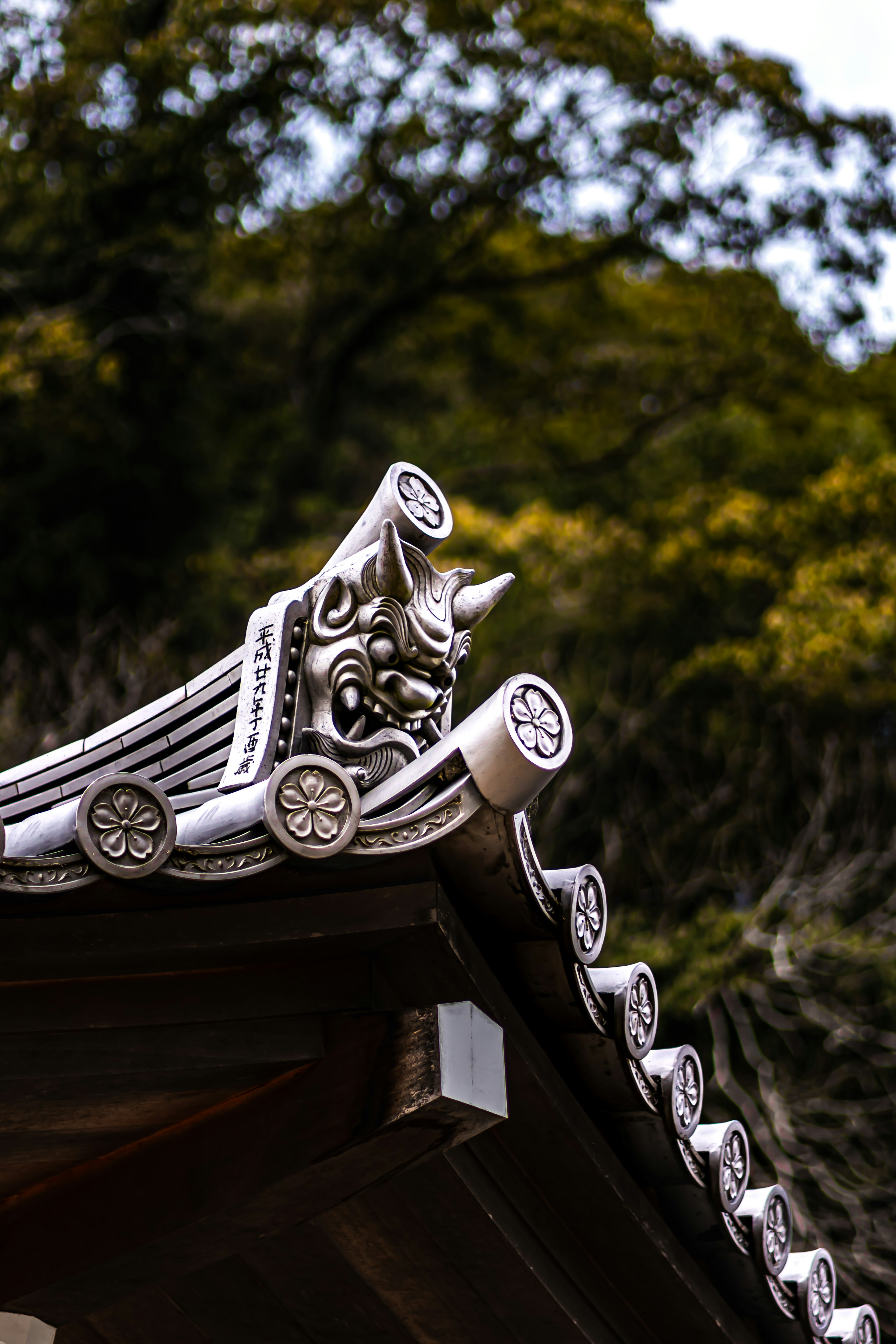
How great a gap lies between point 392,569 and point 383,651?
0.48 ft

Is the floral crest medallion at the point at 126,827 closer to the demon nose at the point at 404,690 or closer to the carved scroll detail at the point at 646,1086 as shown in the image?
the demon nose at the point at 404,690

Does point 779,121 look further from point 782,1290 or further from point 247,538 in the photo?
point 782,1290

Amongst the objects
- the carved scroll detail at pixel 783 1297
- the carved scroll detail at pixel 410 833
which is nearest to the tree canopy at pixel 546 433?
the carved scroll detail at pixel 783 1297

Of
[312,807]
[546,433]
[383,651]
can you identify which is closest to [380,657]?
[383,651]

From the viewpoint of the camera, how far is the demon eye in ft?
8.20

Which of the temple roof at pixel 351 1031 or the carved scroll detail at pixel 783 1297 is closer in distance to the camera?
the temple roof at pixel 351 1031

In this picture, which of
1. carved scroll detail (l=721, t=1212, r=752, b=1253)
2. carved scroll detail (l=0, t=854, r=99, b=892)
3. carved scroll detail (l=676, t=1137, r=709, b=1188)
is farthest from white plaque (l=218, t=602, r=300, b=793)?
carved scroll detail (l=721, t=1212, r=752, b=1253)

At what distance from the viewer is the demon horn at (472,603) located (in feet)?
8.67

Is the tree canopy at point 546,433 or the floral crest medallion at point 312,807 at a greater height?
the tree canopy at point 546,433

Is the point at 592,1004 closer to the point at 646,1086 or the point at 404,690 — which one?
the point at 646,1086

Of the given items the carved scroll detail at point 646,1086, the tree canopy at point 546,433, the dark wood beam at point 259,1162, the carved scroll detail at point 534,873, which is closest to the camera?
the carved scroll detail at point 534,873

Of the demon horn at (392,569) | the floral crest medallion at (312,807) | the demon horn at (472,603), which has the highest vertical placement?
the demon horn at (392,569)

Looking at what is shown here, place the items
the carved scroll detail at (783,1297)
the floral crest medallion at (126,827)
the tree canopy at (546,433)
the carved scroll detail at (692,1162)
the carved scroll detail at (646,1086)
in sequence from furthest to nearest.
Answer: the tree canopy at (546,433), the carved scroll detail at (783,1297), the carved scroll detail at (692,1162), the carved scroll detail at (646,1086), the floral crest medallion at (126,827)

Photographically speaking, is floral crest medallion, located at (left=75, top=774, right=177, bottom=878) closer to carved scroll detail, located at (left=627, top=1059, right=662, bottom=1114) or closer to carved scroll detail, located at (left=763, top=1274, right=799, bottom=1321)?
carved scroll detail, located at (left=627, top=1059, right=662, bottom=1114)
